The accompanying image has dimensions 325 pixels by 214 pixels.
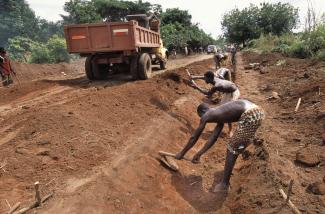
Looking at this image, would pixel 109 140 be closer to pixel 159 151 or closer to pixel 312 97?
→ pixel 159 151

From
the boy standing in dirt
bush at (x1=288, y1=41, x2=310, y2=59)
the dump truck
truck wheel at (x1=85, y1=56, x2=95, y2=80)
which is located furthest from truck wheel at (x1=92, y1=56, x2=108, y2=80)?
bush at (x1=288, y1=41, x2=310, y2=59)

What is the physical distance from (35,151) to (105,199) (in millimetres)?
1733

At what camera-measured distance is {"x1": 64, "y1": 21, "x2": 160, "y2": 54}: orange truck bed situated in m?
10.5

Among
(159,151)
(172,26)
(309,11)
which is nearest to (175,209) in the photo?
(159,151)

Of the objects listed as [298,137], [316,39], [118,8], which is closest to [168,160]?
[298,137]

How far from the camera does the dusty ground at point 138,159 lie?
4305mm

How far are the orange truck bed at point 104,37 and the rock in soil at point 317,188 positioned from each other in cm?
736

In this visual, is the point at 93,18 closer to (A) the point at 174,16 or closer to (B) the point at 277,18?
(A) the point at 174,16

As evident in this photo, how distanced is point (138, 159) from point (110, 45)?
622cm

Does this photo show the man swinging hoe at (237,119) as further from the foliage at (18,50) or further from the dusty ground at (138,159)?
the foliage at (18,50)

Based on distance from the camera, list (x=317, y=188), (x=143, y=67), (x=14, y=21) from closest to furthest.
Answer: (x=317, y=188), (x=143, y=67), (x=14, y=21)

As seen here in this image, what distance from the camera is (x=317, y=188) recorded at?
14.8ft

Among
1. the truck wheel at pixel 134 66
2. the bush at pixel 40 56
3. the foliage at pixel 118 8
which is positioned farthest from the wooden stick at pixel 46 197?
the foliage at pixel 118 8

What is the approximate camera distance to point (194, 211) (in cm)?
476
